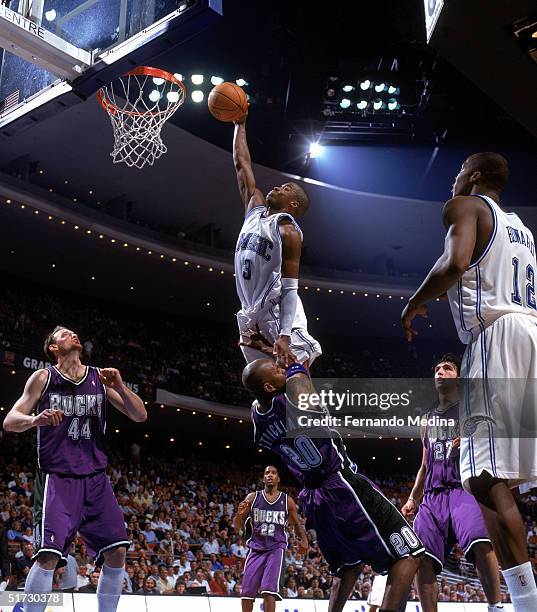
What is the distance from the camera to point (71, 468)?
5.17 m

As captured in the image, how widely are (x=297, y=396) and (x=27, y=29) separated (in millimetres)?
3457

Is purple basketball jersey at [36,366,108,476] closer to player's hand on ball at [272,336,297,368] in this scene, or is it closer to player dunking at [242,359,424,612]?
player's hand on ball at [272,336,297,368]

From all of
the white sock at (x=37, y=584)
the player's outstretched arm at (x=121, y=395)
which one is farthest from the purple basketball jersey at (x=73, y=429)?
the white sock at (x=37, y=584)

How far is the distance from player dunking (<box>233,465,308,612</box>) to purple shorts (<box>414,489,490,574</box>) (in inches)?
121

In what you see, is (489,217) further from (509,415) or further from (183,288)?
(183,288)

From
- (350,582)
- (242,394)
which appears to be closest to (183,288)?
(242,394)

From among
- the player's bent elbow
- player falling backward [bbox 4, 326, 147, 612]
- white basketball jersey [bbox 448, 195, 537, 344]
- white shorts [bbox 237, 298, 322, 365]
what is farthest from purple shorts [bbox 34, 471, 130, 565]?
the player's bent elbow

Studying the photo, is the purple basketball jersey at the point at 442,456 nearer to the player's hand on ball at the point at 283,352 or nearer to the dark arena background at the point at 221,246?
the player's hand on ball at the point at 283,352

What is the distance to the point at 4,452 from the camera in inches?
635

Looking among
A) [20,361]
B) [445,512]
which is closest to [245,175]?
[445,512]

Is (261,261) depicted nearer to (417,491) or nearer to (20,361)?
(417,491)

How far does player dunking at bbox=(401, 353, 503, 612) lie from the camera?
5.27m

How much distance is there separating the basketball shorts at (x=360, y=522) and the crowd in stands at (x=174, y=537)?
6.51m

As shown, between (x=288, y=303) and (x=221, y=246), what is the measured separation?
17.7 metres
